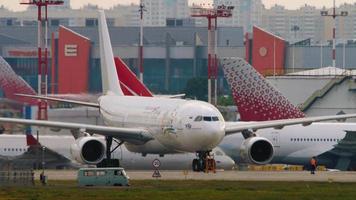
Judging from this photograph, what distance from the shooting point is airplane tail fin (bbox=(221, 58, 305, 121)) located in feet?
336

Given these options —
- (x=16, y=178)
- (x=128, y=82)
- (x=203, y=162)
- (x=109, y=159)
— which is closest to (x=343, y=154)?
(x=128, y=82)

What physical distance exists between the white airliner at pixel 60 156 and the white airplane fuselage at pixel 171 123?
4867 mm

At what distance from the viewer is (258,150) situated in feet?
253

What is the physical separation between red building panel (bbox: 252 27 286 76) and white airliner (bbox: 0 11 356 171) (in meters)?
108

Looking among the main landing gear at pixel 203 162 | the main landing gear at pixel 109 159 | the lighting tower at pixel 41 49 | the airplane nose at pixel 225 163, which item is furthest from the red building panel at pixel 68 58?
the main landing gear at pixel 203 162

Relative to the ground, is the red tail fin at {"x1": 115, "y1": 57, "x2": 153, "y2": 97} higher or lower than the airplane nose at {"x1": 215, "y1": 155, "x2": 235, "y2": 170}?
higher

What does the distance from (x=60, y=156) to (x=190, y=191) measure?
29941mm

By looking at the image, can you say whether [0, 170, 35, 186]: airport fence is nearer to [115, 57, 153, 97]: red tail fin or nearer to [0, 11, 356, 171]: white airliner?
[0, 11, 356, 171]: white airliner

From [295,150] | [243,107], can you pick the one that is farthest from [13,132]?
[295,150]

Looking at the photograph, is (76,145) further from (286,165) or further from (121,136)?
(286,165)

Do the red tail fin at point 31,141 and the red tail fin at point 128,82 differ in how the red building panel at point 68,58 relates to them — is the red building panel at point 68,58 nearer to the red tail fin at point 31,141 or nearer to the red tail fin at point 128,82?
the red tail fin at point 128,82

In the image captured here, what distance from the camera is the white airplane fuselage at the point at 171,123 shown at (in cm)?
7269

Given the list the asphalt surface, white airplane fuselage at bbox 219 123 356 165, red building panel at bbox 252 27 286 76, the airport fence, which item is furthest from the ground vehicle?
red building panel at bbox 252 27 286 76

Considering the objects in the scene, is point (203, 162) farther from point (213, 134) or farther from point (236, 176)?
point (213, 134)
